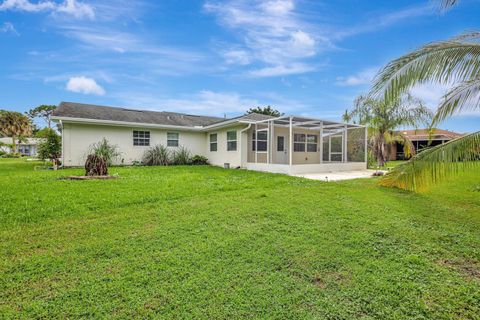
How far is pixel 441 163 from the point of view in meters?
4.28

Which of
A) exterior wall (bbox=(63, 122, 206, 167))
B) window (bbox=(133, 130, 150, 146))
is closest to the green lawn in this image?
exterior wall (bbox=(63, 122, 206, 167))

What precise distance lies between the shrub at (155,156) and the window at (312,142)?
9.63 metres

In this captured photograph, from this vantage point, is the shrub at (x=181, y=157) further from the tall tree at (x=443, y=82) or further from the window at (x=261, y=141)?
the tall tree at (x=443, y=82)

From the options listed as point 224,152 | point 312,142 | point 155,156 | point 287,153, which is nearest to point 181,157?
point 155,156

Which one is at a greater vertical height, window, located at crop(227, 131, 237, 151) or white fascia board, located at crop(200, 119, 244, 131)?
white fascia board, located at crop(200, 119, 244, 131)

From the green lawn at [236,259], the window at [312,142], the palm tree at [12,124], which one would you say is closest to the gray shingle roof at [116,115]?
the window at [312,142]

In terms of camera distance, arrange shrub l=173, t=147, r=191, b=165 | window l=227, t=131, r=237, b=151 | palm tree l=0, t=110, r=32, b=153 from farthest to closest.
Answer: palm tree l=0, t=110, r=32, b=153 < shrub l=173, t=147, r=191, b=165 < window l=227, t=131, r=237, b=151

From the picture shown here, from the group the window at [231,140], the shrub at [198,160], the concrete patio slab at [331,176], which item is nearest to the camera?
the concrete patio slab at [331,176]

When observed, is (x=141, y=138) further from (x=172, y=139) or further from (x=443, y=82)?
(x=443, y=82)

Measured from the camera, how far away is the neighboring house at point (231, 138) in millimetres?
13750

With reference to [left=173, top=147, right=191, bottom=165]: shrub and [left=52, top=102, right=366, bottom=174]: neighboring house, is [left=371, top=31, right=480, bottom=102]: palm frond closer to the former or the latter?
[left=52, top=102, right=366, bottom=174]: neighboring house

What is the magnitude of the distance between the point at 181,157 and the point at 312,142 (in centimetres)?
904

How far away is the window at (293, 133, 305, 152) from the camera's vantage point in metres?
16.1

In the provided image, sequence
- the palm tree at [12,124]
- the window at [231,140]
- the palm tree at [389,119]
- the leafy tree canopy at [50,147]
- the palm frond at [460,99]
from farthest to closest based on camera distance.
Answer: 1. the palm tree at [12,124]
2. the palm tree at [389,119]
3. the leafy tree canopy at [50,147]
4. the window at [231,140]
5. the palm frond at [460,99]
